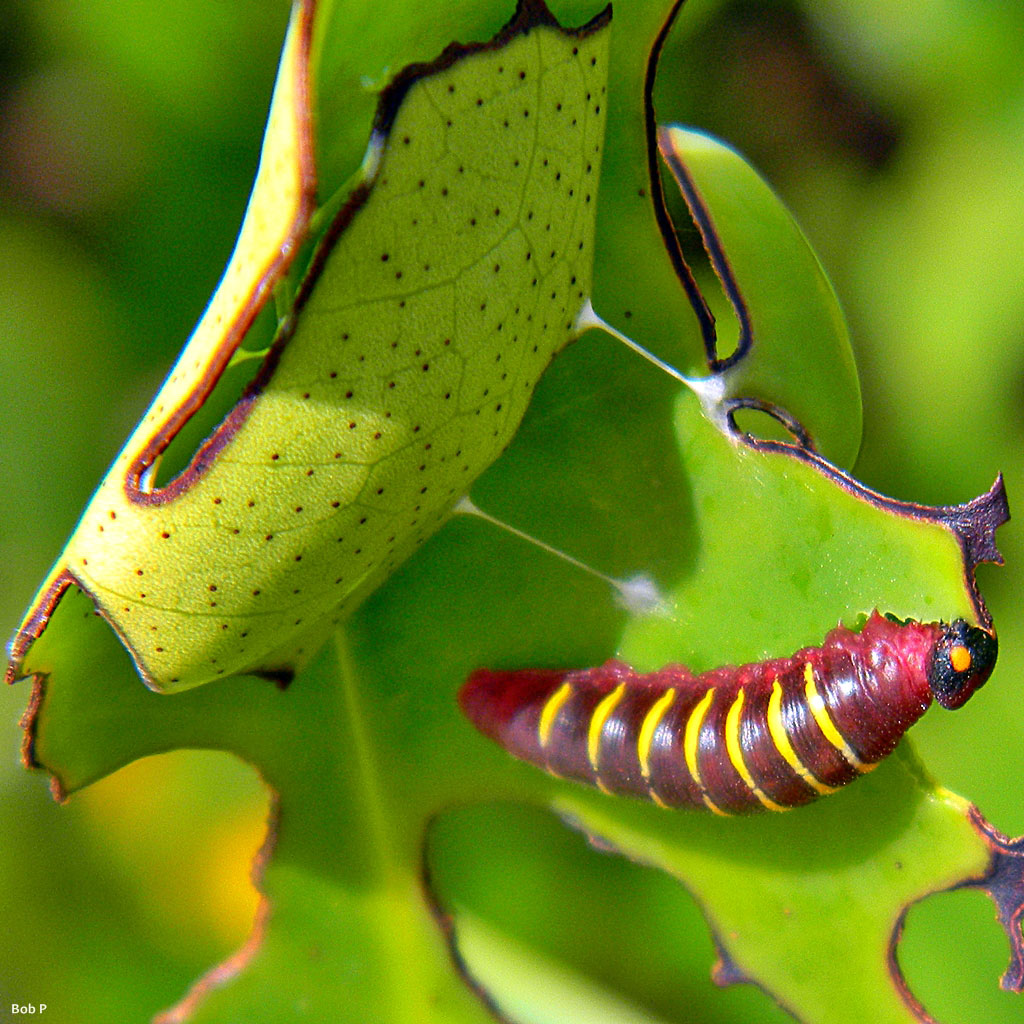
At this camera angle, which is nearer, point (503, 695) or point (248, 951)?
point (503, 695)

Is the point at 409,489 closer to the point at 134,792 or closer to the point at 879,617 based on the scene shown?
the point at 879,617

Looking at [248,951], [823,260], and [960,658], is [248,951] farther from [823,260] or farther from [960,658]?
[823,260]

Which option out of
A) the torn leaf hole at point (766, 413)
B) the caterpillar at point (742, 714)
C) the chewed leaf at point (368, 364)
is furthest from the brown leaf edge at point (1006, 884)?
the chewed leaf at point (368, 364)

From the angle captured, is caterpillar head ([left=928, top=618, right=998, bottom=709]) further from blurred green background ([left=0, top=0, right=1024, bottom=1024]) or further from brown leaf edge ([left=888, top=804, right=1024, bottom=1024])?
blurred green background ([left=0, top=0, right=1024, bottom=1024])

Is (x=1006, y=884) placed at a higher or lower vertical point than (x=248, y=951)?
higher

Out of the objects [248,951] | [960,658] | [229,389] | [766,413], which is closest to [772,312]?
[766,413]

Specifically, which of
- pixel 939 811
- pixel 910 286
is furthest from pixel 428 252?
pixel 910 286
